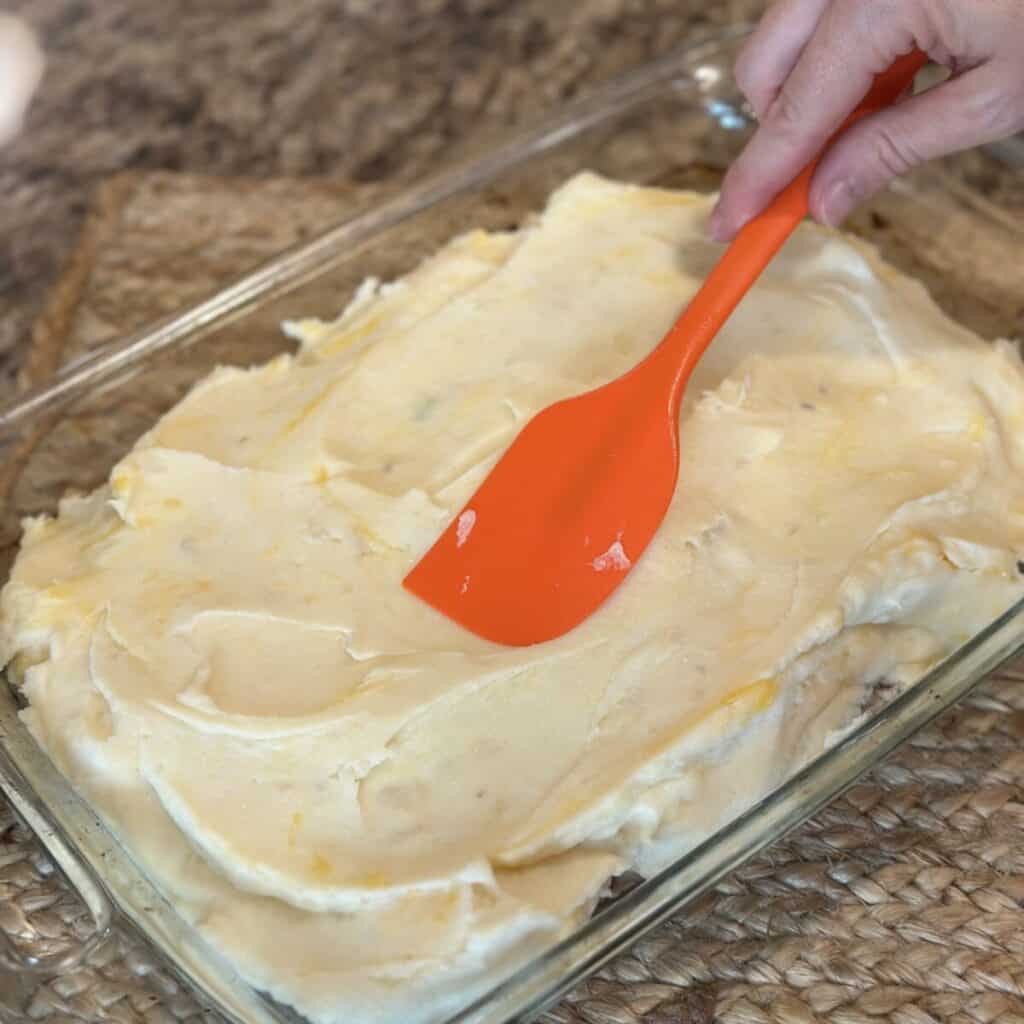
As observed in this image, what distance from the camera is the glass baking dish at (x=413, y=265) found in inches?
47.1

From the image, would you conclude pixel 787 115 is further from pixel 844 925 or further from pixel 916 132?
pixel 844 925

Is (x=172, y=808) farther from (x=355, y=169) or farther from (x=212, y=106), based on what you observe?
(x=212, y=106)

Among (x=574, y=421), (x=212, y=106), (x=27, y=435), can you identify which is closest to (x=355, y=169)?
(x=212, y=106)

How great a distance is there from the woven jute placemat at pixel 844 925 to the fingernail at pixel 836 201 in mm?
518

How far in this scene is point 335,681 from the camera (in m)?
1.32

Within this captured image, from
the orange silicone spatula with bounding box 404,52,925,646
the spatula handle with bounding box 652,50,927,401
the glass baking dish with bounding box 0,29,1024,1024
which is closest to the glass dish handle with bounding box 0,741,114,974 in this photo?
the glass baking dish with bounding box 0,29,1024,1024

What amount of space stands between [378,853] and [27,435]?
74cm

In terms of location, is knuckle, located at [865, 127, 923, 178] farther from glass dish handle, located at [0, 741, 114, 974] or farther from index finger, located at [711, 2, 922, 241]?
glass dish handle, located at [0, 741, 114, 974]

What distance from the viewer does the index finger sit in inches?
52.6

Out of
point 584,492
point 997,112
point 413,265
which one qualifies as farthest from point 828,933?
point 413,265

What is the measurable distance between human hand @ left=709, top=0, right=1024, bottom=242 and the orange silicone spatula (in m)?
0.04

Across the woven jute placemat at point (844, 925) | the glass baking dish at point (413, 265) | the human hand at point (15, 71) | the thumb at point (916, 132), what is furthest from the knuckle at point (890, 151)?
the human hand at point (15, 71)

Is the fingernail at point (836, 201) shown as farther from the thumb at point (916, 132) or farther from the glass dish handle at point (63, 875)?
the glass dish handle at point (63, 875)

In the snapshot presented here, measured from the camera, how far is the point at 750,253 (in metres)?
1.48
